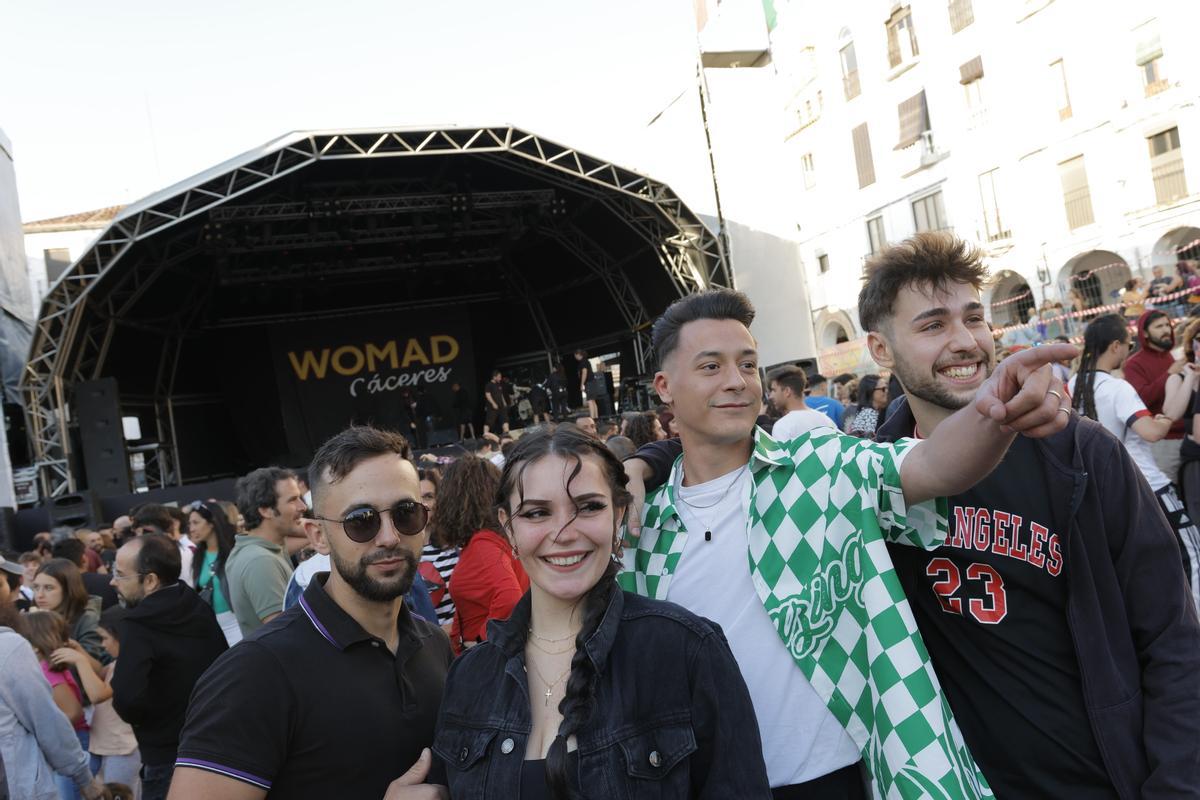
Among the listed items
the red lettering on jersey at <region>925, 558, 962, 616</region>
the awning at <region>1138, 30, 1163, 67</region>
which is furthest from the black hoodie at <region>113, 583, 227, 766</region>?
the awning at <region>1138, 30, 1163, 67</region>

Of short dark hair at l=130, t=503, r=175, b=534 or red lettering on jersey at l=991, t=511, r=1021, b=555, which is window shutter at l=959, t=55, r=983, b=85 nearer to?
short dark hair at l=130, t=503, r=175, b=534

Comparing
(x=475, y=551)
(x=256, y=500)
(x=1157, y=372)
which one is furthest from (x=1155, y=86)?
(x=256, y=500)

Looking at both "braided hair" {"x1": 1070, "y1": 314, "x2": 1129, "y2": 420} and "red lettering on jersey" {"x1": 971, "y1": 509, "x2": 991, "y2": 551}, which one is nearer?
"red lettering on jersey" {"x1": 971, "y1": 509, "x2": 991, "y2": 551}

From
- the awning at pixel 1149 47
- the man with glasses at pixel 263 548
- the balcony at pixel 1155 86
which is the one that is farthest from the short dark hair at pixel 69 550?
the awning at pixel 1149 47

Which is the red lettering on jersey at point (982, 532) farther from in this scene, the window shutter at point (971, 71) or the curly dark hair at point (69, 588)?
the window shutter at point (971, 71)

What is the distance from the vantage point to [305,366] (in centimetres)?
1894

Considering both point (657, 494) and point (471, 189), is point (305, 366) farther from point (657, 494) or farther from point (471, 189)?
point (657, 494)

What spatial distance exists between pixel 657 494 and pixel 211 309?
18104 millimetres

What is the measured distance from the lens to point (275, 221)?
15133 millimetres

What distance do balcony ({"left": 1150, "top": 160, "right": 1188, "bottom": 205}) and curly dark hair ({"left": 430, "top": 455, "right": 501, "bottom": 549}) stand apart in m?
17.0

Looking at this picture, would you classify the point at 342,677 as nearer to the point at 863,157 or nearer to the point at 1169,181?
the point at 1169,181

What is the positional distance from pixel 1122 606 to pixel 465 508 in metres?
2.53

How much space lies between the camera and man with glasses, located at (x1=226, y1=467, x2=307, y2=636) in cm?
385

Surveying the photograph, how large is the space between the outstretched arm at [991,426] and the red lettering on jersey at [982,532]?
15cm
